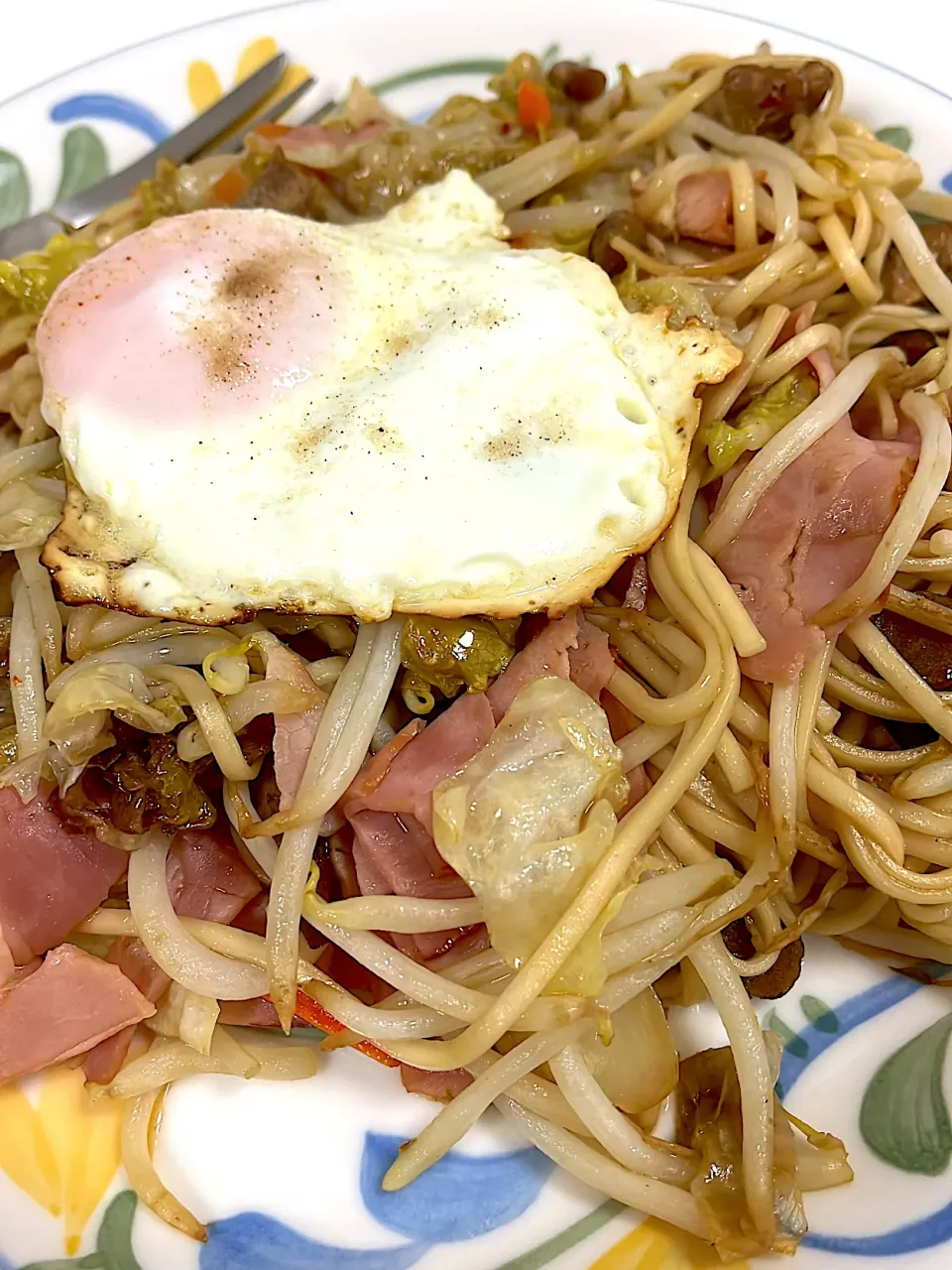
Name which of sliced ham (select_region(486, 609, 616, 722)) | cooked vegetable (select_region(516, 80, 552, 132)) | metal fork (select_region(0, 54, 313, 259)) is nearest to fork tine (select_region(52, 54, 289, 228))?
metal fork (select_region(0, 54, 313, 259))

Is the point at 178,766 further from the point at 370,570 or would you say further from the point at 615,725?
the point at 615,725

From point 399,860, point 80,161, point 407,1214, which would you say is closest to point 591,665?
point 399,860

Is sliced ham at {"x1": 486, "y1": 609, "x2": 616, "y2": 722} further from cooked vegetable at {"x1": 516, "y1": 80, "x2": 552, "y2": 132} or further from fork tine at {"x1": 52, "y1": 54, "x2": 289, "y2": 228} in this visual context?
fork tine at {"x1": 52, "y1": 54, "x2": 289, "y2": 228}

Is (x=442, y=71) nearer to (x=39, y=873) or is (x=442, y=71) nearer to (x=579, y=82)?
(x=579, y=82)

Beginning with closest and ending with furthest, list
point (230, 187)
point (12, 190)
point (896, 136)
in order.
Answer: point (230, 187)
point (896, 136)
point (12, 190)

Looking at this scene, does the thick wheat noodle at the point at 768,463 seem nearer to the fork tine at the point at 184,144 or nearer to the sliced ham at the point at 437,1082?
the sliced ham at the point at 437,1082

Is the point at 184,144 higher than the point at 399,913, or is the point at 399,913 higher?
the point at 184,144

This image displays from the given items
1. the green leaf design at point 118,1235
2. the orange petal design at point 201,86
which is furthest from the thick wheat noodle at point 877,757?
the orange petal design at point 201,86
